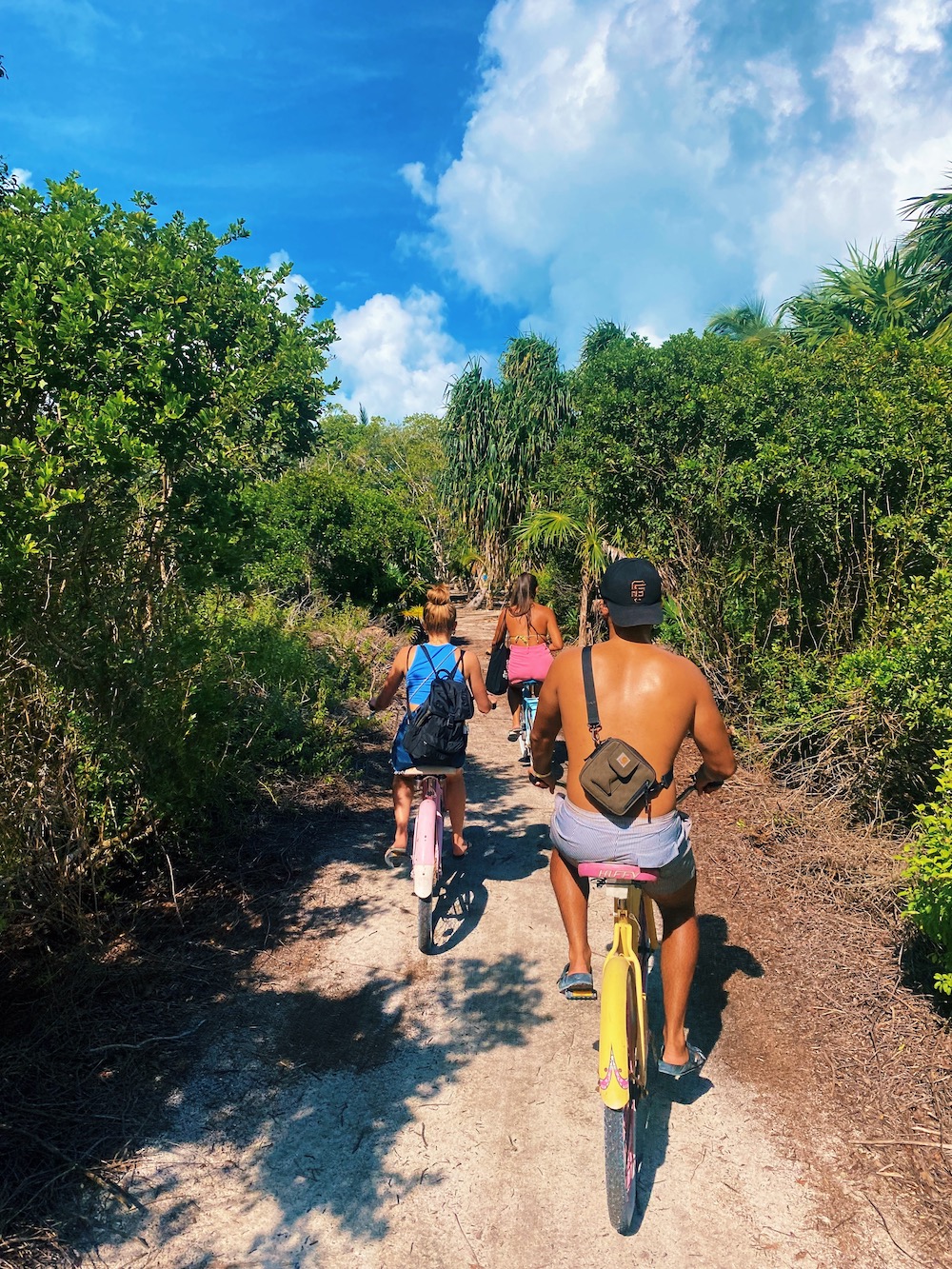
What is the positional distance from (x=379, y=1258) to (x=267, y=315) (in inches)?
153

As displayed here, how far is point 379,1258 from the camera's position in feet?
8.21

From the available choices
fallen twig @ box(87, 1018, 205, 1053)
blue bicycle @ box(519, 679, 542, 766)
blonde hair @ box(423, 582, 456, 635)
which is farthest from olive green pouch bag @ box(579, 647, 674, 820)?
blue bicycle @ box(519, 679, 542, 766)

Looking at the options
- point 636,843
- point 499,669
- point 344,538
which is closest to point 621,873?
point 636,843

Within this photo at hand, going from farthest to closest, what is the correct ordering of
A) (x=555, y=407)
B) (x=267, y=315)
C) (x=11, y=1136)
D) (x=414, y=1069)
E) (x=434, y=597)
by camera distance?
1. (x=555, y=407)
2. (x=434, y=597)
3. (x=267, y=315)
4. (x=414, y=1069)
5. (x=11, y=1136)

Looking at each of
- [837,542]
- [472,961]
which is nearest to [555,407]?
[837,542]

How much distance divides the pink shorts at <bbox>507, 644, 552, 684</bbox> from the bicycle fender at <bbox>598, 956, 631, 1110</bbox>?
15.1 ft

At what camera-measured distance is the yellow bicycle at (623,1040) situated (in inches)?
95.3

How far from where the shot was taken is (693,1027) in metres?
3.64

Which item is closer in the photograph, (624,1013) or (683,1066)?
(624,1013)

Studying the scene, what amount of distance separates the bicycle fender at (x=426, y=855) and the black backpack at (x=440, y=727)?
0.29m

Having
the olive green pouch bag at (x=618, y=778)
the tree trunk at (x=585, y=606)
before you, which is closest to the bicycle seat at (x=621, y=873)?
the olive green pouch bag at (x=618, y=778)

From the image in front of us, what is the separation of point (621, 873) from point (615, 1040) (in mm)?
493

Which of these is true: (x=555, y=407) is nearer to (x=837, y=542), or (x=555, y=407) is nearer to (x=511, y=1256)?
(x=837, y=542)

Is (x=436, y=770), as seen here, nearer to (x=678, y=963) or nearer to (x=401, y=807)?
(x=401, y=807)
